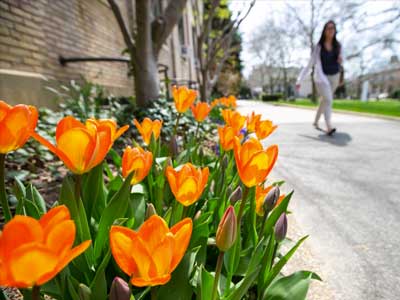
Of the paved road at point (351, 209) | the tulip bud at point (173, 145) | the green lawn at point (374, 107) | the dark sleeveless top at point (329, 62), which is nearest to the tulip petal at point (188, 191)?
the paved road at point (351, 209)

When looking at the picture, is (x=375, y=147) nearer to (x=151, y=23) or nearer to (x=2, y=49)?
(x=151, y=23)

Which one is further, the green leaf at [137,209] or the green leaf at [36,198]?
the green leaf at [137,209]

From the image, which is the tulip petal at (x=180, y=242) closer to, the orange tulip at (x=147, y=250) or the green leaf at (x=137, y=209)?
the orange tulip at (x=147, y=250)

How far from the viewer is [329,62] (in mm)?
5473

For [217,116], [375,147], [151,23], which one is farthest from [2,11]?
[375,147]

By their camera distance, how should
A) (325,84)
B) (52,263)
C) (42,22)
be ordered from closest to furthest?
(52,263), (42,22), (325,84)

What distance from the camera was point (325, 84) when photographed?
5387 mm

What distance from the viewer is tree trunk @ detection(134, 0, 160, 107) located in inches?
151

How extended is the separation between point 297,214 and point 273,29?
38988 mm

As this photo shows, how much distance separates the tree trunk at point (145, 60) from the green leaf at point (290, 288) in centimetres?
355

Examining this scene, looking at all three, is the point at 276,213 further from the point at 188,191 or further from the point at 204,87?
the point at 204,87

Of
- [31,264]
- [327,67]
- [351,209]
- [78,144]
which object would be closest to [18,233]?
[31,264]

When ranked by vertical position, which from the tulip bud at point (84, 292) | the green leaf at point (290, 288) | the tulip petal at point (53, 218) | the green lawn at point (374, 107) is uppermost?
the tulip petal at point (53, 218)

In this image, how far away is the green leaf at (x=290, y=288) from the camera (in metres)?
0.81
